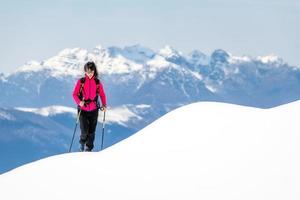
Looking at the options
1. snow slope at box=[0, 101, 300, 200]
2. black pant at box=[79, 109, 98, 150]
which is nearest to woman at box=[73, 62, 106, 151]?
black pant at box=[79, 109, 98, 150]

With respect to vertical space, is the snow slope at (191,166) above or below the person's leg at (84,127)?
below

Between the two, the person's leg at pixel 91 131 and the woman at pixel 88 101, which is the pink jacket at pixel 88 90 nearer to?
the woman at pixel 88 101

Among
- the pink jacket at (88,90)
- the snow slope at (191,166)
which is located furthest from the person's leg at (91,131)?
the snow slope at (191,166)

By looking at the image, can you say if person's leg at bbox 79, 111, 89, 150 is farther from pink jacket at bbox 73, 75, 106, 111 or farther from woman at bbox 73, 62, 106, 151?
pink jacket at bbox 73, 75, 106, 111

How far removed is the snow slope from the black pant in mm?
4502

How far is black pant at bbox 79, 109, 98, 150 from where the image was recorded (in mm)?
17547

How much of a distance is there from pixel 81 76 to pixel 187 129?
5.47m

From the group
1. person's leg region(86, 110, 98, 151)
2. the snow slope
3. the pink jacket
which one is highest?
the pink jacket

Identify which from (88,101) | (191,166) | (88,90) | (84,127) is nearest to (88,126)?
(84,127)

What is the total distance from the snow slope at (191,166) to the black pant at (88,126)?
4502 mm

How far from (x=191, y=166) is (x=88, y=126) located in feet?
24.7

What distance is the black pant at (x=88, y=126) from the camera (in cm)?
1755

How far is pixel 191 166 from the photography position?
1054 cm

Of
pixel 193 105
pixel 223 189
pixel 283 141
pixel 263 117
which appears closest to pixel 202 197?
pixel 223 189
